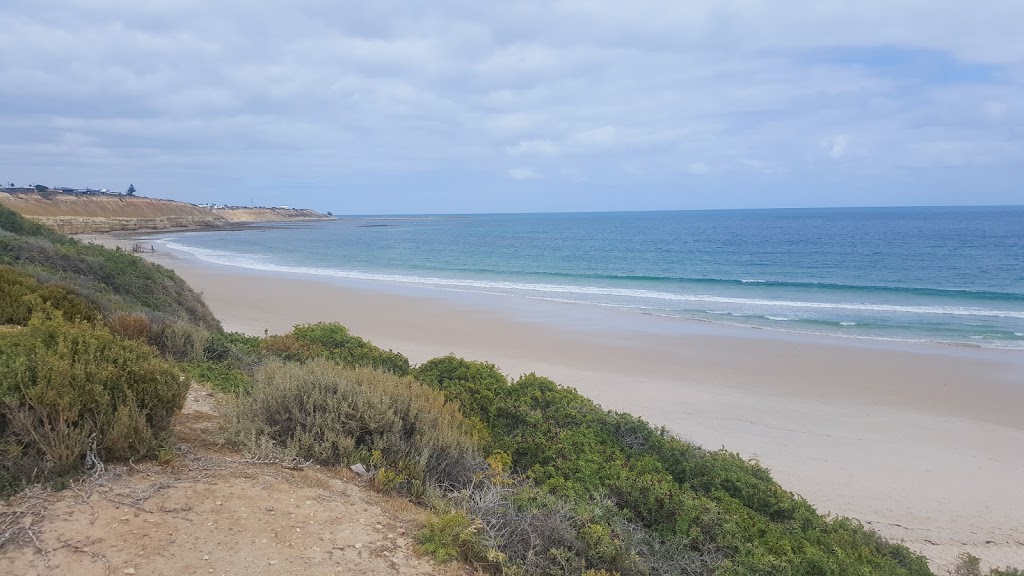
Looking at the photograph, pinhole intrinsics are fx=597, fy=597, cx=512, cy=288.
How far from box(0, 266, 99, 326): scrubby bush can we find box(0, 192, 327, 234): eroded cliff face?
50.1 metres

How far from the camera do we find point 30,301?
23.7 ft

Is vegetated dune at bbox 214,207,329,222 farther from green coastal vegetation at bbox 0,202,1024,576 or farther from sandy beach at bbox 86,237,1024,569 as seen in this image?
green coastal vegetation at bbox 0,202,1024,576

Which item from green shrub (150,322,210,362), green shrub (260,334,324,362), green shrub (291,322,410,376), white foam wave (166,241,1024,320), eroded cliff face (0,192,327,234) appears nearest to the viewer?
green shrub (150,322,210,362)

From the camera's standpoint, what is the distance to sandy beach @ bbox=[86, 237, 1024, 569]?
7.57 metres

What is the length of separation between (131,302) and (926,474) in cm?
1340

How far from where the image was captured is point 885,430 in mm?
10148

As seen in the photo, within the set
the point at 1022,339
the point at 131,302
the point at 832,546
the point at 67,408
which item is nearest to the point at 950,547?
the point at 832,546

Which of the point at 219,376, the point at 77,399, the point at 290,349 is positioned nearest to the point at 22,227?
the point at 290,349

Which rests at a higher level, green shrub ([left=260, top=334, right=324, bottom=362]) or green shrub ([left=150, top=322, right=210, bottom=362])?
green shrub ([left=150, top=322, right=210, bottom=362])

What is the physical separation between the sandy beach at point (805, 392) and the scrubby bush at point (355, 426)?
496 cm

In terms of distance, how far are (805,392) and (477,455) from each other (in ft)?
31.8

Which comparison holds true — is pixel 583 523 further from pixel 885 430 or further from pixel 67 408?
pixel 885 430

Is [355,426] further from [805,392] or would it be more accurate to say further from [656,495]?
[805,392]

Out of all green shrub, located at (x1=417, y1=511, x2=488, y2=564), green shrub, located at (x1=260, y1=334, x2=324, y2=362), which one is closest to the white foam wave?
green shrub, located at (x1=260, y1=334, x2=324, y2=362)
